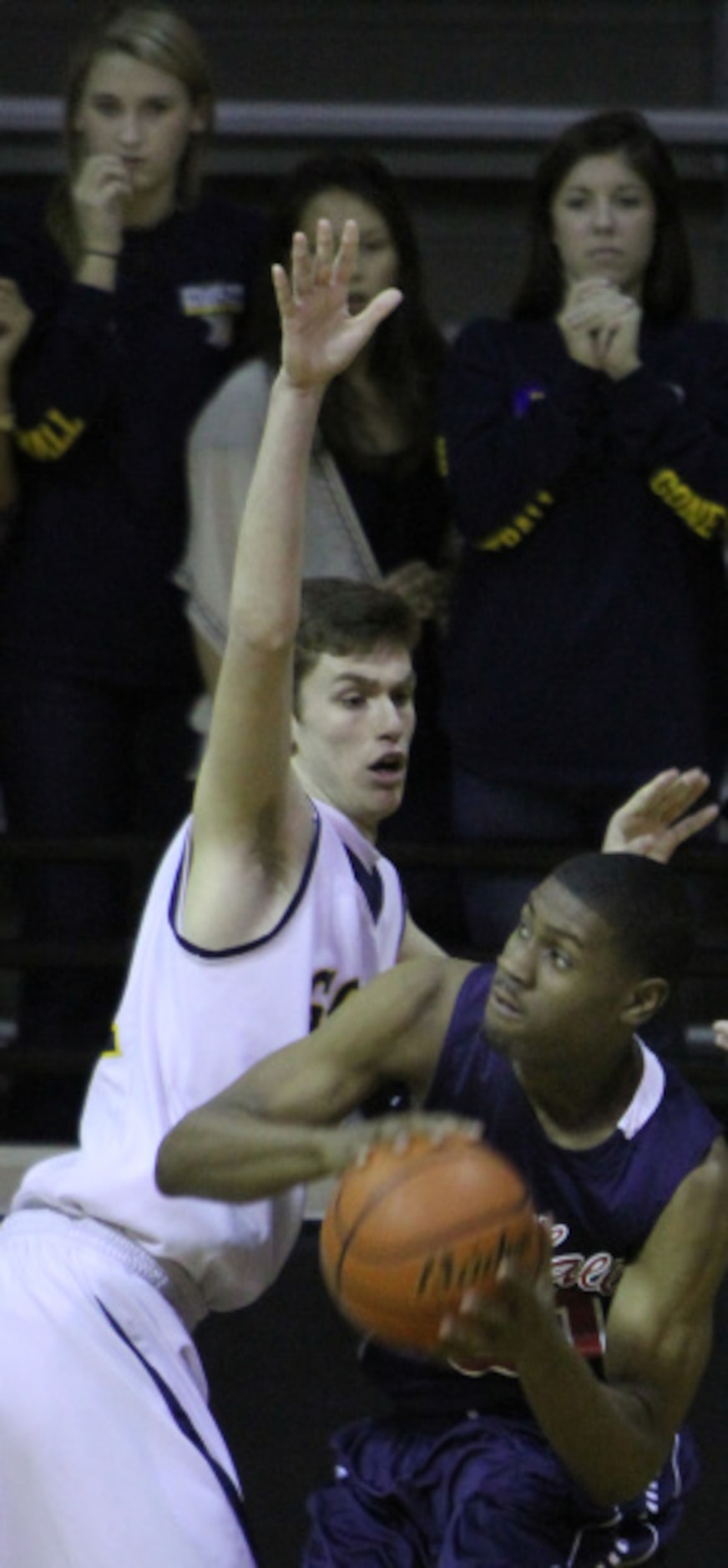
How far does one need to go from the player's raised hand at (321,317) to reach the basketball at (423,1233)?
Answer: 1.02m

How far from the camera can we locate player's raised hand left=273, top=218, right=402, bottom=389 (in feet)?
11.1

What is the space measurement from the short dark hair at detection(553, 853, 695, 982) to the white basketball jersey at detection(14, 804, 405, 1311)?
353mm

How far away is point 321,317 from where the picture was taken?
A: 3.43m

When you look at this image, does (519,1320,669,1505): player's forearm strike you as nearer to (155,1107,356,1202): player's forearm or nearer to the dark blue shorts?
the dark blue shorts

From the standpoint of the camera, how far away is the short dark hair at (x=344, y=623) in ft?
13.3

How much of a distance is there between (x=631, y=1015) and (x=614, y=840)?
0.63 m

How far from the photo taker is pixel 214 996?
352 cm

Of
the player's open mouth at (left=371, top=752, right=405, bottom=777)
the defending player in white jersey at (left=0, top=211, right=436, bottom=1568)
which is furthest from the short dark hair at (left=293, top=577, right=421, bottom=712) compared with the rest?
the defending player in white jersey at (left=0, top=211, right=436, bottom=1568)

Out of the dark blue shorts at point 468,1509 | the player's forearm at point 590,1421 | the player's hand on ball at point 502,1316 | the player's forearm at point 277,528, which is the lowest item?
the dark blue shorts at point 468,1509

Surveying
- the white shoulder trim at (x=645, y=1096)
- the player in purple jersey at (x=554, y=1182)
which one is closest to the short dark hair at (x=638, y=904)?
the player in purple jersey at (x=554, y=1182)

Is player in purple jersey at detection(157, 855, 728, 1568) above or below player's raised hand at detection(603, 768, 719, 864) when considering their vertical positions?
below

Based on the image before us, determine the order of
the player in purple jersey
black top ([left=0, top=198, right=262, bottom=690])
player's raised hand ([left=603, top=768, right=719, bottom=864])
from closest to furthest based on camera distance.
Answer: the player in purple jersey
player's raised hand ([left=603, top=768, right=719, bottom=864])
black top ([left=0, top=198, right=262, bottom=690])

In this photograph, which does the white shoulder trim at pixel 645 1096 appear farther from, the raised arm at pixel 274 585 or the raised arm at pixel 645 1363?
the raised arm at pixel 274 585

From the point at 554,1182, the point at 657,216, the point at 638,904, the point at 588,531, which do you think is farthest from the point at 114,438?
the point at 554,1182
